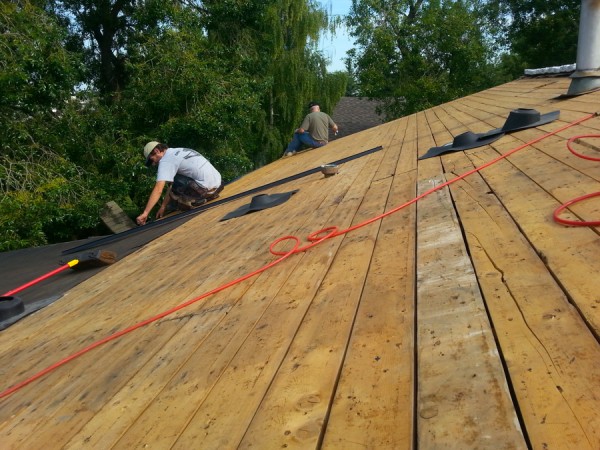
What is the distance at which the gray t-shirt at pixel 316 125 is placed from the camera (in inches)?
356

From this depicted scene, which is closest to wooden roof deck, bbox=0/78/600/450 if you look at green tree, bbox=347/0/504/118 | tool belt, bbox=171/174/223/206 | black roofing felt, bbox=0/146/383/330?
black roofing felt, bbox=0/146/383/330

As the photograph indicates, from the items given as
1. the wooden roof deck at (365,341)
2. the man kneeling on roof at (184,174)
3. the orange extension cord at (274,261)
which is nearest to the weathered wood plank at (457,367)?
the wooden roof deck at (365,341)

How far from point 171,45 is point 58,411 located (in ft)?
33.4

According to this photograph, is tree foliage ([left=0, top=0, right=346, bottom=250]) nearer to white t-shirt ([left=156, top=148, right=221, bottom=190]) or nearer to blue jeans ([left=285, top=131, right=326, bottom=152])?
blue jeans ([left=285, top=131, right=326, bottom=152])

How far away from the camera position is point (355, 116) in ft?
73.3

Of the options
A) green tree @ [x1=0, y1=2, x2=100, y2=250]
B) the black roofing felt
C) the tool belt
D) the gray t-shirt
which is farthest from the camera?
the gray t-shirt

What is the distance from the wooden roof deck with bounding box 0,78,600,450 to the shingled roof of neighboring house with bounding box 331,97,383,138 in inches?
714

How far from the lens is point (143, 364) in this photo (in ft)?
5.34

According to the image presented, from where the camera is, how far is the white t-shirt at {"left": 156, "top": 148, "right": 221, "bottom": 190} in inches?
203

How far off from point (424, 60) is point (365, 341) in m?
17.6

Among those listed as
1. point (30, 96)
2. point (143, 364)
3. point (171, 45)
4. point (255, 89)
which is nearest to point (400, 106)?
point (255, 89)

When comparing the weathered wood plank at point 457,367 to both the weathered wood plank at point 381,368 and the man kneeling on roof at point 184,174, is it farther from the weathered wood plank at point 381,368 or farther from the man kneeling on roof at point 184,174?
the man kneeling on roof at point 184,174

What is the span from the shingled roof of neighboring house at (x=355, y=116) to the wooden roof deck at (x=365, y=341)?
18.1 m

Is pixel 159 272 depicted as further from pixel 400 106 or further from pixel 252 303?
pixel 400 106
